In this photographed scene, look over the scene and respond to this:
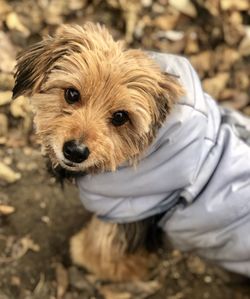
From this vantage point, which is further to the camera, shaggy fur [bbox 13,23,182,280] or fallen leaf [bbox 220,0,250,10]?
fallen leaf [bbox 220,0,250,10]

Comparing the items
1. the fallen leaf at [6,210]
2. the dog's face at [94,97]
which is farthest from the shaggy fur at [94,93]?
the fallen leaf at [6,210]

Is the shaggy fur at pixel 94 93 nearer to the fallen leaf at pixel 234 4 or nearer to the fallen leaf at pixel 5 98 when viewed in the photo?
the fallen leaf at pixel 5 98

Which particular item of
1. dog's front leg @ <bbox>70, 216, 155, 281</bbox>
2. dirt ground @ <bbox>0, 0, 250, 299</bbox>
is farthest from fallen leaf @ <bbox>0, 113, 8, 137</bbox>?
dog's front leg @ <bbox>70, 216, 155, 281</bbox>

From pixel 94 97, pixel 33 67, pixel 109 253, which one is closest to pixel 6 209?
pixel 109 253

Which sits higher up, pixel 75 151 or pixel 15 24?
pixel 75 151

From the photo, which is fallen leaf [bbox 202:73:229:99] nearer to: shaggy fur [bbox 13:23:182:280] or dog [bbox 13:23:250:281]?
dog [bbox 13:23:250:281]

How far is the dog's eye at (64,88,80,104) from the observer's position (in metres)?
2.18

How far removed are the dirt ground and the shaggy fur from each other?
2.61 ft

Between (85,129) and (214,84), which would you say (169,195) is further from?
(214,84)

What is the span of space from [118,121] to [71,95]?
8.3 inches

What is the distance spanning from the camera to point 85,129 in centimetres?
215

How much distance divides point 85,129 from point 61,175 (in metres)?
0.45

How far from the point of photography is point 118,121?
2.21 m

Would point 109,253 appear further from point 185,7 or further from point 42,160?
point 185,7
